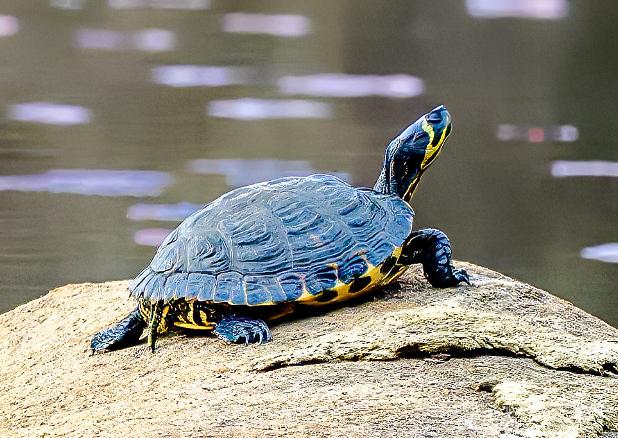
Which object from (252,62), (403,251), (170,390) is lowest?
(170,390)

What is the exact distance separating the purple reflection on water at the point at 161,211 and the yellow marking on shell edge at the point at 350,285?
199cm

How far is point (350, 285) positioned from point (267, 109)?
220 centimetres

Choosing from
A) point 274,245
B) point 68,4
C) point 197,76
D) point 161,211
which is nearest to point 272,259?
point 274,245

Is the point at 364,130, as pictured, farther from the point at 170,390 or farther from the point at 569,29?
the point at 170,390

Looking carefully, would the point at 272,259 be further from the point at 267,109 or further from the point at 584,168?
the point at 584,168

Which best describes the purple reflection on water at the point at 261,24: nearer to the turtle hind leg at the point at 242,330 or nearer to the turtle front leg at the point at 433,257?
the turtle front leg at the point at 433,257

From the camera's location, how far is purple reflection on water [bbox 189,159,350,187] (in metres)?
4.35

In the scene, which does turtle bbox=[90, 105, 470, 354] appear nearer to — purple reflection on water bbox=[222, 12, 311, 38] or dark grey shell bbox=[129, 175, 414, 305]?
dark grey shell bbox=[129, 175, 414, 305]

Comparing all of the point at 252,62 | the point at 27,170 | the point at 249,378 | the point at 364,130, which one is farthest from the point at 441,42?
the point at 249,378

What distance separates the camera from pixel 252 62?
4.45 metres

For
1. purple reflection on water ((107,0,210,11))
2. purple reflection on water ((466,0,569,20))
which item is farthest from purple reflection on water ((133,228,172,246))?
purple reflection on water ((466,0,569,20))

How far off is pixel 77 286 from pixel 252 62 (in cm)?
171

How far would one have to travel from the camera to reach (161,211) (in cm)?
439

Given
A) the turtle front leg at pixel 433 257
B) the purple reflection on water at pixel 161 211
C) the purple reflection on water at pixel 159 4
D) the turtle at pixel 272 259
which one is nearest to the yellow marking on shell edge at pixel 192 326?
the turtle at pixel 272 259
